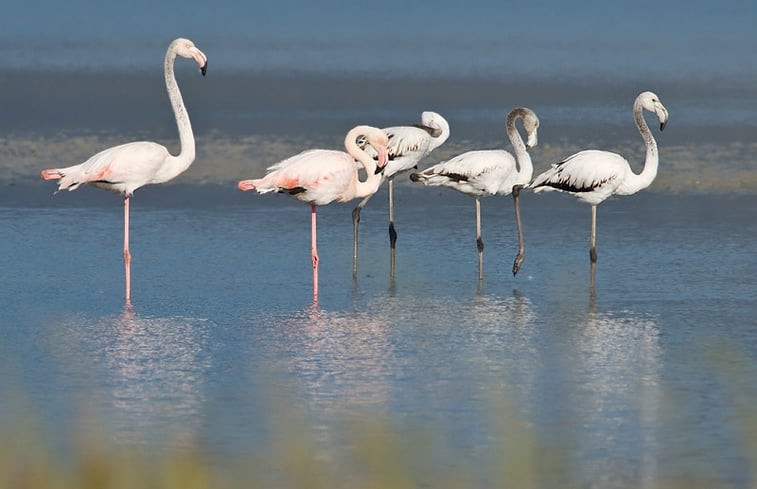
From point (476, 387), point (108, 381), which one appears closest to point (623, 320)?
point (476, 387)

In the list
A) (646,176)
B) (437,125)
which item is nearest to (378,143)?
(646,176)

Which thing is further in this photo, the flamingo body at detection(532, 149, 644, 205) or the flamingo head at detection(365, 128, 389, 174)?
the flamingo body at detection(532, 149, 644, 205)

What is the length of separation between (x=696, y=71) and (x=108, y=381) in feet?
68.4

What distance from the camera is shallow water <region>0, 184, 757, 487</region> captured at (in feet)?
24.3

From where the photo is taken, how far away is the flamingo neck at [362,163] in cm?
1164

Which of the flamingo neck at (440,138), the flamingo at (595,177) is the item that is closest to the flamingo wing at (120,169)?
the flamingo neck at (440,138)

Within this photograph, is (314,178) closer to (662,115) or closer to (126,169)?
(126,169)

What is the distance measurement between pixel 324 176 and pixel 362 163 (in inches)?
21.8

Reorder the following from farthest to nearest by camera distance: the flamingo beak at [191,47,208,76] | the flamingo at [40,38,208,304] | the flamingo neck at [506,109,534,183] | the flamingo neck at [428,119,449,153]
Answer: the flamingo neck at [428,119,449,153] → the flamingo neck at [506,109,534,183] → the flamingo beak at [191,47,208,76] → the flamingo at [40,38,208,304]

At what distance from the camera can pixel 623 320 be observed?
9.85 metres

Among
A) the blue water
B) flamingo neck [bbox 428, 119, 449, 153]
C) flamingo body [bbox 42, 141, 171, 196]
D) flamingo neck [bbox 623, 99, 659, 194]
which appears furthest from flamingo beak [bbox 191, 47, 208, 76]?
flamingo neck [bbox 623, 99, 659, 194]

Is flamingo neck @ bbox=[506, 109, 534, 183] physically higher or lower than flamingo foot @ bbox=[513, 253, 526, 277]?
higher

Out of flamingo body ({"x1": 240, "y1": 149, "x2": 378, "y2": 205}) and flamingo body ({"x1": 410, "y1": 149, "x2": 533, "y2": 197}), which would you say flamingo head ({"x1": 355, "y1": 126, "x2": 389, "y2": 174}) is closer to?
flamingo body ({"x1": 240, "y1": 149, "x2": 378, "y2": 205})

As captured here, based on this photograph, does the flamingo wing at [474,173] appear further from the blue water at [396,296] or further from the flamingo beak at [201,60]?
the flamingo beak at [201,60]
